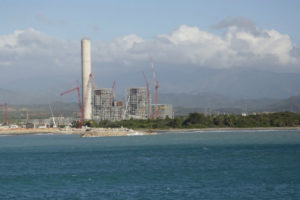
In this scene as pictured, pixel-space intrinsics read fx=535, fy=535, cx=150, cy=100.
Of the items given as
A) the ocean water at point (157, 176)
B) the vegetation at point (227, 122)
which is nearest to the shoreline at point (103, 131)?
the vegetation at point (227, 122)

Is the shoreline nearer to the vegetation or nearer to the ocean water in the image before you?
the vegetation

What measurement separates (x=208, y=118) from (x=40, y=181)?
405ft

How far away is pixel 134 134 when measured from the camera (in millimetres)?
142625

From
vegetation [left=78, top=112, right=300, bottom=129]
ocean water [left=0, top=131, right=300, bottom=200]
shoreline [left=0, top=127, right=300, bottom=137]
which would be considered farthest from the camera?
vegetation [left=78, top=112, right=300, bottom=129]

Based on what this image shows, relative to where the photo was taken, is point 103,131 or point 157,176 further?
point 103,131

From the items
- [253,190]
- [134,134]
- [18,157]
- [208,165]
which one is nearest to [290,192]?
[253,190]

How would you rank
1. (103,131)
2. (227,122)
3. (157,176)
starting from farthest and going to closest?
(227,122) < (103,131) < (157,176)

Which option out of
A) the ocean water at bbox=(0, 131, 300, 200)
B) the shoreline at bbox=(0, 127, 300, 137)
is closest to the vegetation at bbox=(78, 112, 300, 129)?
the shoreline at bbox=(0, 127, 300, 137)

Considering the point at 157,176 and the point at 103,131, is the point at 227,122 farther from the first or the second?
the point at 157,176

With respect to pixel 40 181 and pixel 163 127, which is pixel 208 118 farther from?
pixel 40 181

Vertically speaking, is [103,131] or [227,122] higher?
[227,122]

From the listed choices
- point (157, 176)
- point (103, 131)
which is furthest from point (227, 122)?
point (157, 176)

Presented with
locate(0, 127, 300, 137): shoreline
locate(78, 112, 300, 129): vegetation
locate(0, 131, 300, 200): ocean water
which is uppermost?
locate(78, 112, 300, 129): vegetation

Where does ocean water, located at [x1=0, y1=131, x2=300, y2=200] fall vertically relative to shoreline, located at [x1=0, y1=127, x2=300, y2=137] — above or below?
below
